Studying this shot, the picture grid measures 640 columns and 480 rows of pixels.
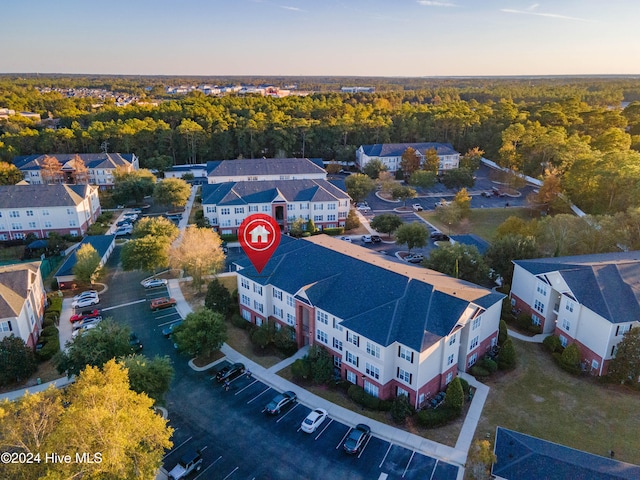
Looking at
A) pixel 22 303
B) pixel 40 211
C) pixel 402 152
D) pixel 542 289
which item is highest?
pixel 402 152

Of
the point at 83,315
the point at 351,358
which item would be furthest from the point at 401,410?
the point at 83,315

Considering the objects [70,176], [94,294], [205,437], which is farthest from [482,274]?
[70,176]

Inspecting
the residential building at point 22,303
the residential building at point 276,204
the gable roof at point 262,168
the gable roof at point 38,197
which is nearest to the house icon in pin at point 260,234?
the residential building at point 276,204

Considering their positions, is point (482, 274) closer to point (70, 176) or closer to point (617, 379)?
point (617, 379)

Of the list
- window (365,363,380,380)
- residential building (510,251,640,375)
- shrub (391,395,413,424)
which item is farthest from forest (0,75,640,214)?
shrub (391,395,413,424)

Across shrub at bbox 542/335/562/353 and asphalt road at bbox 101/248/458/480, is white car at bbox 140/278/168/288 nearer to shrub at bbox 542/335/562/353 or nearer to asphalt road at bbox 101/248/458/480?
asphalt road at bbox 101/248/458/480

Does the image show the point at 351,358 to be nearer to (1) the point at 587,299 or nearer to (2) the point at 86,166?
(1) the point at 587,299

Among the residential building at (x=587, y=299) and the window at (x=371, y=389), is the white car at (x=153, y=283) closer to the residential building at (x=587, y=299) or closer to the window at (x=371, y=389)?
the window at (x=371, y=389)
